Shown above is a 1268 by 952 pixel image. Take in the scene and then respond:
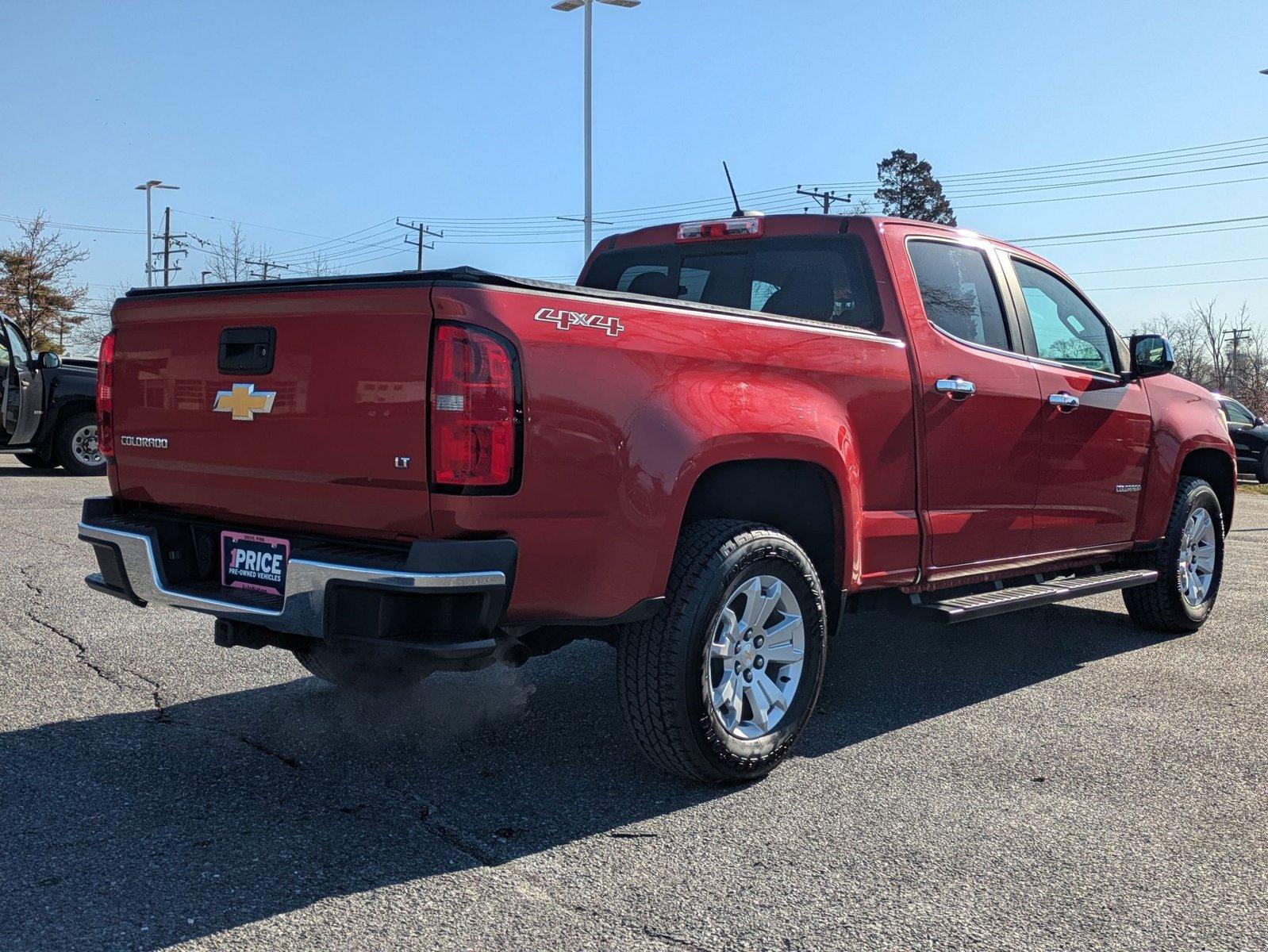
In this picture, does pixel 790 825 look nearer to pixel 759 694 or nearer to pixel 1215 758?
pixel 759 694

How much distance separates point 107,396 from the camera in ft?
13.4

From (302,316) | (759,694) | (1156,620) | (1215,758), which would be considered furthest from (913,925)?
(1156,620)

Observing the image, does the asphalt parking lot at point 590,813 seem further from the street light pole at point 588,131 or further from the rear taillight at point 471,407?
the street light pole at point 588,131

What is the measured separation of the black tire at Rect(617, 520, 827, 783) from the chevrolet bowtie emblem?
50.3 inches

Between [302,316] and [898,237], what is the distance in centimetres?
247

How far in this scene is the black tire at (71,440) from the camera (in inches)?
570

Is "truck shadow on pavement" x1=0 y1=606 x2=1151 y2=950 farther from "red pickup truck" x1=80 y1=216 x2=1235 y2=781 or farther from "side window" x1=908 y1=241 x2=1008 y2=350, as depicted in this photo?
"side window" x1=908 y1=241 x2=1008 y2=350

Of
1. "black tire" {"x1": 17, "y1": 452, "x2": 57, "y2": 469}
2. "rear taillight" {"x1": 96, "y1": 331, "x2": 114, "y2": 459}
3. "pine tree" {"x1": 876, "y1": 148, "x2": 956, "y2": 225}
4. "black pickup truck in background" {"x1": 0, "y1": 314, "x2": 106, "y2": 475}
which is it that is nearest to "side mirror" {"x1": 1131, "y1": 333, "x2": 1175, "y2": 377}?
"rear taillight" {"x1": 96, "y1": 331, "x2": 114, "y2": 459}

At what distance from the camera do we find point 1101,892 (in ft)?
9.97

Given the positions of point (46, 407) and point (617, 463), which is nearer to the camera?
point (617, 463)

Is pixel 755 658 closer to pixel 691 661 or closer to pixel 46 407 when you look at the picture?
pixel 691 661

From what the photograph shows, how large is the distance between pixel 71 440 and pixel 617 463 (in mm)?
13057

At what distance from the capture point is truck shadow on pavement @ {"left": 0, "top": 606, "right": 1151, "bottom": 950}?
2.90m

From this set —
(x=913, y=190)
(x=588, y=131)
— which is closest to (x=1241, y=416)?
(x=588, y=131)
